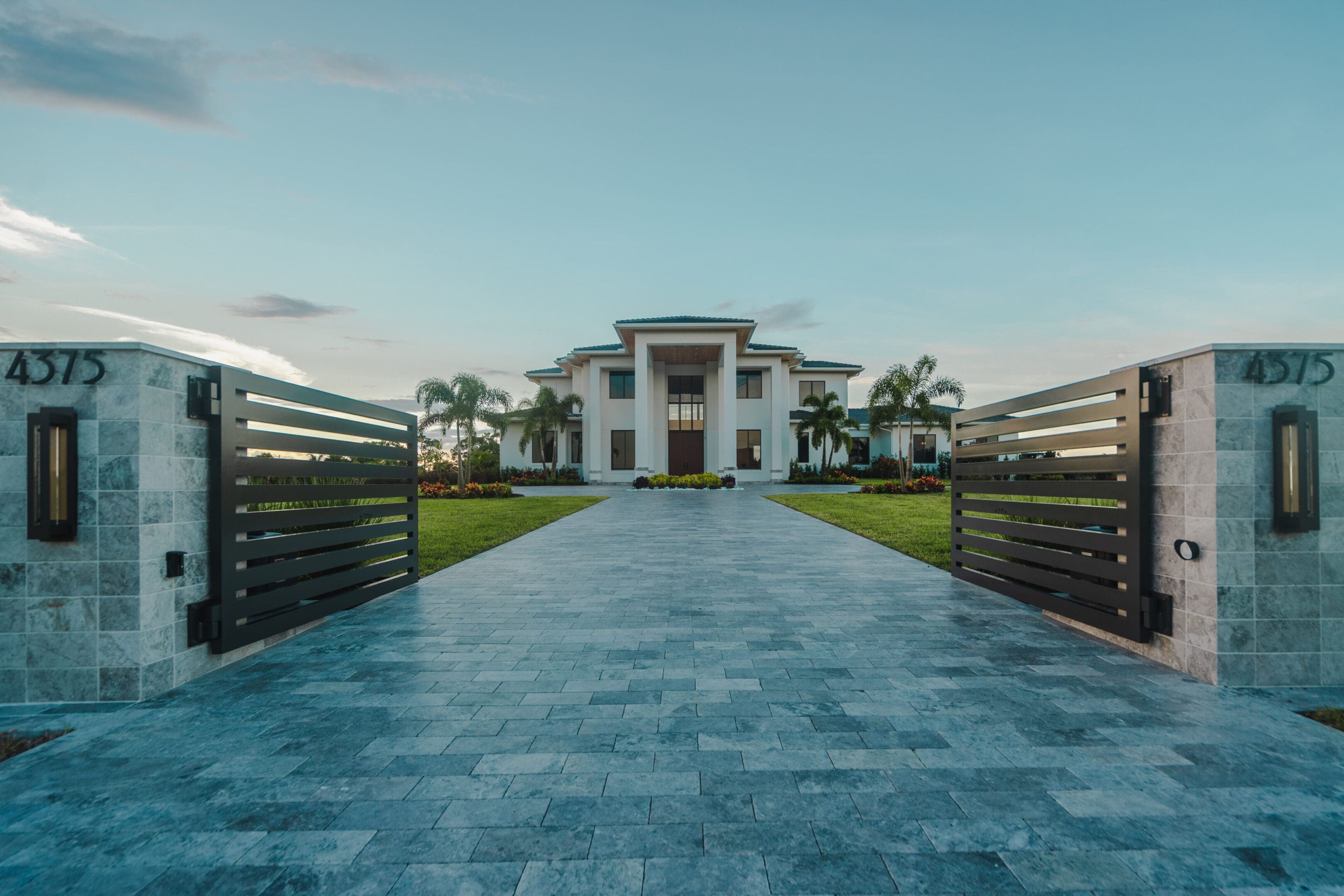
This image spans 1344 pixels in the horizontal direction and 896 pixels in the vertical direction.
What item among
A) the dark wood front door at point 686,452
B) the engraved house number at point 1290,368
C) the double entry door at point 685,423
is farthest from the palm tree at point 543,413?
the engraved house number at point 1290,368

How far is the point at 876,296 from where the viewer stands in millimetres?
24500

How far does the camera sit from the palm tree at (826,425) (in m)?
32.5

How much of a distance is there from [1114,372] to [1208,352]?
2.24ft

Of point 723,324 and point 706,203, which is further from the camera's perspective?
point 723,324

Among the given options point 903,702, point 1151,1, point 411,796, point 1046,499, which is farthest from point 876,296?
point 411,796

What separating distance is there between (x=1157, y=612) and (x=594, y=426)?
29557 mm

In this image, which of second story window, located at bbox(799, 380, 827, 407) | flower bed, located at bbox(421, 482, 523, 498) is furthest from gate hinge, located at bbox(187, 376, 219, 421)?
second story window, located at bbox(799, 380, 827, 407)

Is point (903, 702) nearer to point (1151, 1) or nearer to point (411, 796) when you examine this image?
point (411, 796)

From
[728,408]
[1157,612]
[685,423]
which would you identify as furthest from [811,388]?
[1157,612]

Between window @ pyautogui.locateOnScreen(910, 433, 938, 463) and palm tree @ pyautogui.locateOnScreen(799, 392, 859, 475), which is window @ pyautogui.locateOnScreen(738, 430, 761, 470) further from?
window @ pyautogui.locateOnScreen(910, 433, 938, 463)

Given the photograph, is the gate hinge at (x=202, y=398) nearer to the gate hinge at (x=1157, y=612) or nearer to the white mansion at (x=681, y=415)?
Result: the gate hinge at (x=1157, y=612)

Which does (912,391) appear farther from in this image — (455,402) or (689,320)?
(455,402)

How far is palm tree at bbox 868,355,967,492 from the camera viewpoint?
1054 inches

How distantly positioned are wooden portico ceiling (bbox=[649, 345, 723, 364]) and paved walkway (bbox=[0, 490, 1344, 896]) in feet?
86.5
